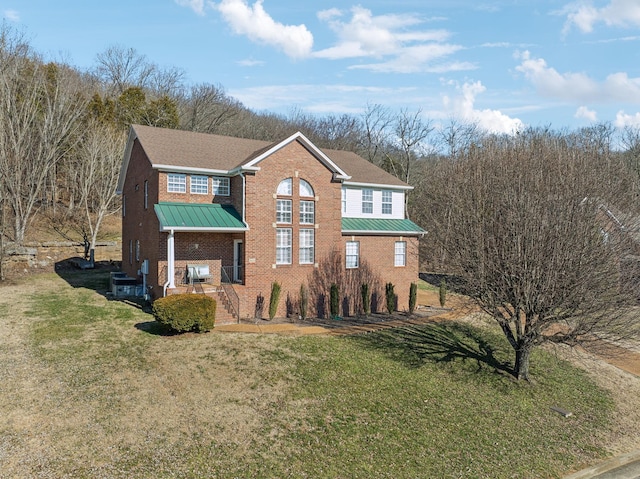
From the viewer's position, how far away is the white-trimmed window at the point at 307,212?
64.2 ft

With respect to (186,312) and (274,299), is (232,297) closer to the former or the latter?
(274,299)

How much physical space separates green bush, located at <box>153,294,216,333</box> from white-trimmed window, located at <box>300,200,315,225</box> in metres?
6.32

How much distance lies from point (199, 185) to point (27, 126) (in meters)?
16.2

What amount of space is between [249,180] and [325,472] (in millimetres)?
12822

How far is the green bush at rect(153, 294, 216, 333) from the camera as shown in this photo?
14.3 meters

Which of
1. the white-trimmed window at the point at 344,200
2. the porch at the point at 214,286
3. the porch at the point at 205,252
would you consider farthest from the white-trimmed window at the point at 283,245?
the white-trimmed window at the point at 344,200

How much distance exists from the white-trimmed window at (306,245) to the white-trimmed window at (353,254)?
8.62ft

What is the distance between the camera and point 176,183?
1881cm

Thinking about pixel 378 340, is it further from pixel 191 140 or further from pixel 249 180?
pixel 191 140

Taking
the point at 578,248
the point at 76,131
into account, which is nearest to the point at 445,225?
the point at 578,248

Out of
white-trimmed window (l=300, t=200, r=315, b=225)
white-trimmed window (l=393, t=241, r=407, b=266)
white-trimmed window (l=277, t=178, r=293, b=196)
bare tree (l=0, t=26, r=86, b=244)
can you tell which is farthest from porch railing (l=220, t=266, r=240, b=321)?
bare tree (l=0, t=26, r=86, b=244)

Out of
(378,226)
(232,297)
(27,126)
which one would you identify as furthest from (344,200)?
(27,126)

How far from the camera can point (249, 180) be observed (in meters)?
18.3

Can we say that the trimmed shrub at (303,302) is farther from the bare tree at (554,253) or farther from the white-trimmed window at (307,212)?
the bare tree at (554,253)
